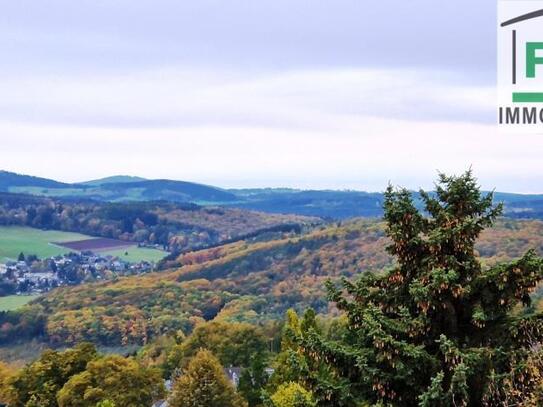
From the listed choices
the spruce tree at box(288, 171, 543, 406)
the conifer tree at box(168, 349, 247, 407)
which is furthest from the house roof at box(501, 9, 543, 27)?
the conifer tree at box(168, 349, 247, 407)

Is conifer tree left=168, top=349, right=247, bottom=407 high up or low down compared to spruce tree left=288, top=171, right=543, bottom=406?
down

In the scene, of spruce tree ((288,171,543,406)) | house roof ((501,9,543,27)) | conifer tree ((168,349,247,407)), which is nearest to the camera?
spruce tree ((288,171,543,406))

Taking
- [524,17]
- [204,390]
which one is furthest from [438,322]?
[204,390]

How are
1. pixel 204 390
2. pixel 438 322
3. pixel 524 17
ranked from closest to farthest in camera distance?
pixel 438 322 < pixel 524 17 < pixel 204 390

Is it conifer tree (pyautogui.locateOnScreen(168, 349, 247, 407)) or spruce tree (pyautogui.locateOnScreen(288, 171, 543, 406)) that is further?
conifer tree (pyautogui.locateOnScreen(168, 349, 247, 407))

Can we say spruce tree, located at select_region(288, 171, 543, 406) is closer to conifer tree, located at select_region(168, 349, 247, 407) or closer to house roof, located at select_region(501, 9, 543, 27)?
house roof, located at select_region(501, 9, 543, 27)

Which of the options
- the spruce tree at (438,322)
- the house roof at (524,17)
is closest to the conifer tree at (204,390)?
the house roof at (524,17)

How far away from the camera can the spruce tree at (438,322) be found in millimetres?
13984

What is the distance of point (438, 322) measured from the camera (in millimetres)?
14945

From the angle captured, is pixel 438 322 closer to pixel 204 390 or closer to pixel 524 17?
pixel 524 17

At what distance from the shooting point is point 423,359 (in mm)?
14258

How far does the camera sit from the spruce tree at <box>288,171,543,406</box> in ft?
45.9

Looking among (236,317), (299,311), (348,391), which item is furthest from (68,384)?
(299,311)

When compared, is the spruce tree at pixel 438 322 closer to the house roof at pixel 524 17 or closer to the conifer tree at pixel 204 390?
the house roof at pixel 524 17
